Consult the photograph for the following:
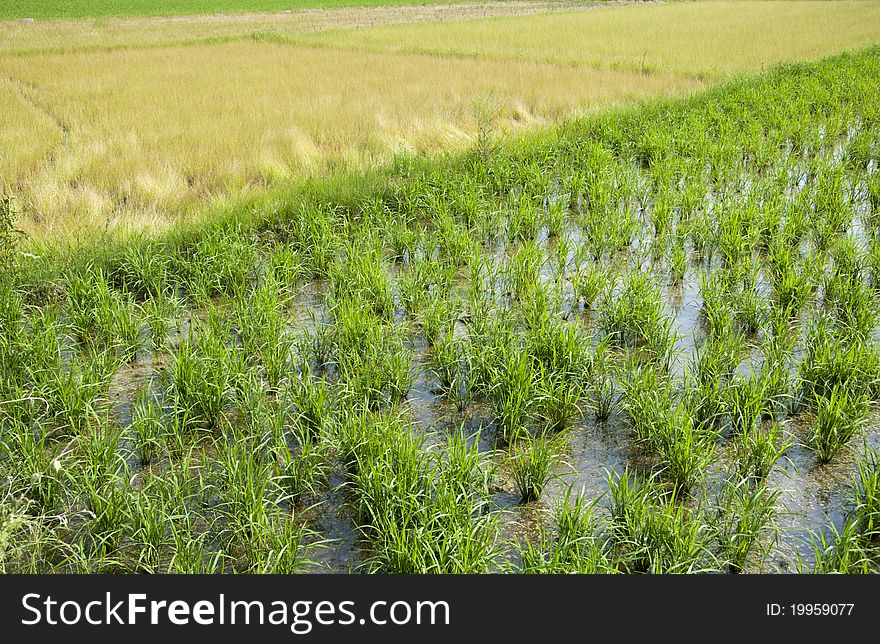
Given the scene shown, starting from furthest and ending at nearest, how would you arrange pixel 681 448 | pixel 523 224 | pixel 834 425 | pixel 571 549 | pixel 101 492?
pixel 523 224, pixel 834 425, pixel 681 448, pixel 101 492, pixel 571 549

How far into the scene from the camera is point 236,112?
10.3 metres

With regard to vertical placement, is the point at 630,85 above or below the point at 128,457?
above

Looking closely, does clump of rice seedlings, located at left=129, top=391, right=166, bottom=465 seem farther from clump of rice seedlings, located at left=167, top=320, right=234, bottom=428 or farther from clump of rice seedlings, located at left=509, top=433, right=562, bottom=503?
clump of rice seedlings, located at left=509, top=433, right=562, bottom=503

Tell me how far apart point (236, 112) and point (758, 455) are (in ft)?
29.8

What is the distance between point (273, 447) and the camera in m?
3.00

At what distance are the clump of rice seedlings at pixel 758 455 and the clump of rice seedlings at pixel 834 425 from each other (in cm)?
16

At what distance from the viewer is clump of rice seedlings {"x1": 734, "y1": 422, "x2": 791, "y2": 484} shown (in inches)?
114

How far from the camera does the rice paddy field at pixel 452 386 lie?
2564 mm

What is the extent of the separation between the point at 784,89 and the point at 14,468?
454 inches

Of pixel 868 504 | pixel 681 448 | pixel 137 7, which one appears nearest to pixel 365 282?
pixel 681 448

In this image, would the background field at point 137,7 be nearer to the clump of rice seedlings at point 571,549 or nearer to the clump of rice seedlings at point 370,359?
the clump of rice seedlings at point 370,359

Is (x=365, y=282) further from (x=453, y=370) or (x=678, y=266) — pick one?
(x=678, y=266)

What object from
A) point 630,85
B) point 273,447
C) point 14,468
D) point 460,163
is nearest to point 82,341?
point 14,468

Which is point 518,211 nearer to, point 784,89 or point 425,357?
point 425,357
